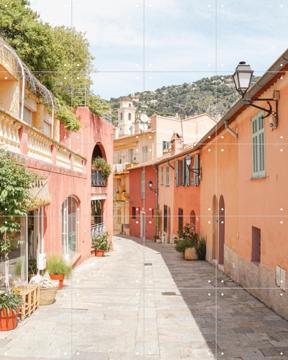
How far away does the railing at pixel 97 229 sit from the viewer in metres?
21.2

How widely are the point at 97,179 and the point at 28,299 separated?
43.0 ft

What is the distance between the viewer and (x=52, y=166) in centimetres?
1253

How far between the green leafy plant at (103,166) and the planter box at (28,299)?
12674 millimetres

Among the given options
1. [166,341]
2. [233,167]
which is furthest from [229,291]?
[166,341]

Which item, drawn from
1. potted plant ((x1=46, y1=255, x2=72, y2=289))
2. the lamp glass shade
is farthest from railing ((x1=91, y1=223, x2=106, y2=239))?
the lamp glass shade

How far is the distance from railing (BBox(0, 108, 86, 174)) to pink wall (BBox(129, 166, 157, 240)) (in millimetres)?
17543

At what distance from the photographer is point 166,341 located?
25.5 ft

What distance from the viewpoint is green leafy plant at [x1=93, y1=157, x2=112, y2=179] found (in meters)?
22.1

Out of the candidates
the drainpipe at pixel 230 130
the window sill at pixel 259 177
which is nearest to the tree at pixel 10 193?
the window sill at pixel 259 177

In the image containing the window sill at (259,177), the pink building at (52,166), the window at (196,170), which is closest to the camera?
the pink building at (52,166)

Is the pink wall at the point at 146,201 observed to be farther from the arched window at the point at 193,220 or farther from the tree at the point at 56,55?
the tree at the point at 56,55

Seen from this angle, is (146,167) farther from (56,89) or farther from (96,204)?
(56,89)

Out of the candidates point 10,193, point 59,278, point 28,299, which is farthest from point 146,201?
point 10,193

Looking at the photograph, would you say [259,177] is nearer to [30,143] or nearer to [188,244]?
[30,143]
